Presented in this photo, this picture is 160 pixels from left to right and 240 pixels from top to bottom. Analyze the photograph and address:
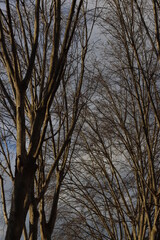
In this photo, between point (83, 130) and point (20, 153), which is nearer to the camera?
point (20, 153)

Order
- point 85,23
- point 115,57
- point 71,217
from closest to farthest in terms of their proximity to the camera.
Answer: point 85,23 → point 115,57 → point 71,217

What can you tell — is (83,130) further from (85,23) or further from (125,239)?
(85,23)

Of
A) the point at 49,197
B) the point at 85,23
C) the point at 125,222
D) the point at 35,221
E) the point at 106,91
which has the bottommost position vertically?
the point at 35,221

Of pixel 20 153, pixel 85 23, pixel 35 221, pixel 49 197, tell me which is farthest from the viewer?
pixel 49 197

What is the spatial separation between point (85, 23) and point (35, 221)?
2.36 meters

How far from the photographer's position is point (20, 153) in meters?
1.95

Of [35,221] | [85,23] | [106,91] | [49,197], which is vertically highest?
[106,91]

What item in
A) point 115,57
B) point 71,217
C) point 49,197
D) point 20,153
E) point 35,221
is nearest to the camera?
point 20,153

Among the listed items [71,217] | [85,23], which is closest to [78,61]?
[85,23]

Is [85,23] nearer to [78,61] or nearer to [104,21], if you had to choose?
[78,61]

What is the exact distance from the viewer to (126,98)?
537cm

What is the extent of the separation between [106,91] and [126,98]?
1.44 ft

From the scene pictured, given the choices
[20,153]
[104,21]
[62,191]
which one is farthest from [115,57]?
[20,153]

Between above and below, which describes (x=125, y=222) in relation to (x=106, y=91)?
below
